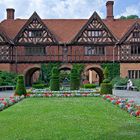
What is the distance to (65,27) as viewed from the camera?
52.1 m

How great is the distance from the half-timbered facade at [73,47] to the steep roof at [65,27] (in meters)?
0.27

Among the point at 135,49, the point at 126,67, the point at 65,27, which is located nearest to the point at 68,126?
the point at 126,67

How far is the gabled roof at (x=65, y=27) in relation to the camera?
49.9 meters

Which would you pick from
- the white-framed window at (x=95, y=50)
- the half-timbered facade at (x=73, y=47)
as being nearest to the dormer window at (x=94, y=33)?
the half-timbered facade at (x=73, y=47)

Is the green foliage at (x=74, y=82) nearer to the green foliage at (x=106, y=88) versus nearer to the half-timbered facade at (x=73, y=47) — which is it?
the green foliage at (x=106, y=88)

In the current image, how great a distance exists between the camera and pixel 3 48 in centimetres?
4753

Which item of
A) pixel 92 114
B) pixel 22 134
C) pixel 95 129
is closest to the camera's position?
pixel 22 134

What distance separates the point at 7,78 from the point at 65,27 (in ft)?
41.5

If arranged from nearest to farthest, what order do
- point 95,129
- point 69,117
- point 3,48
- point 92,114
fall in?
point 95,129, point 69,117, point 92,114, point 3,48

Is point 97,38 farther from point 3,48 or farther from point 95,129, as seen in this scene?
point 95,129

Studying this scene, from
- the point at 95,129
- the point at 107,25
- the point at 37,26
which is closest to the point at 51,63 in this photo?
the point at 37,26

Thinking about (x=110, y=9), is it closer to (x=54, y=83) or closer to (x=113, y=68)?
(x=113, y=68)

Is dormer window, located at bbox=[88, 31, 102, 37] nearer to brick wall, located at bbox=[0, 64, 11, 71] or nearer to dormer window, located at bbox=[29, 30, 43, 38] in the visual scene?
dormer window, located at bbox=[29, 30, 43, 38]

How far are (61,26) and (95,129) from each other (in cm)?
4130
